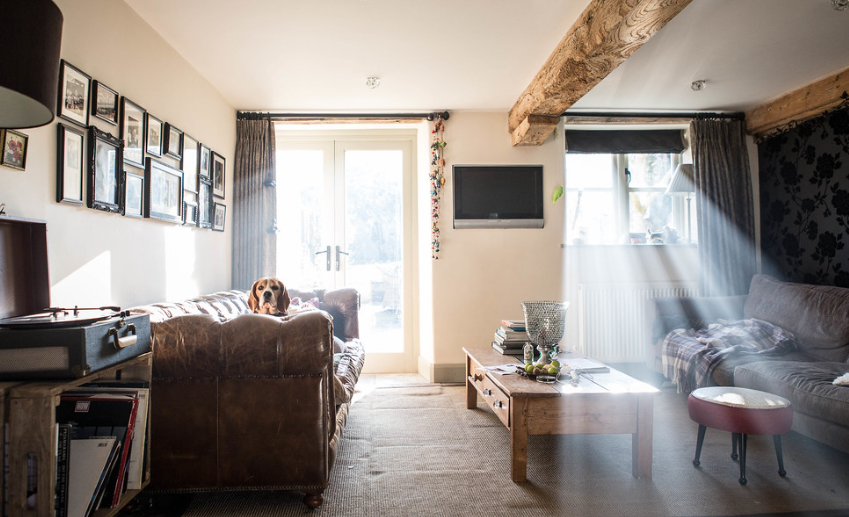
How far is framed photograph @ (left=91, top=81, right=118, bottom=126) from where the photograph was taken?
7.13ft

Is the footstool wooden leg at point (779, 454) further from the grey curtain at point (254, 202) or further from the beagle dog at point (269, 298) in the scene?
the grey curtain at point (254, 202)

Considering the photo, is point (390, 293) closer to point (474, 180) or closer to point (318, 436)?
point (474, 180)

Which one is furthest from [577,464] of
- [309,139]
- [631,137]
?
[309,139]

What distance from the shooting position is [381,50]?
3.12 meters

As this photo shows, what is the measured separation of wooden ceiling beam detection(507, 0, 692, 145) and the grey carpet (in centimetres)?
211

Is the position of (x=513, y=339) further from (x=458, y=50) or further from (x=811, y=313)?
(x=811, y=313)

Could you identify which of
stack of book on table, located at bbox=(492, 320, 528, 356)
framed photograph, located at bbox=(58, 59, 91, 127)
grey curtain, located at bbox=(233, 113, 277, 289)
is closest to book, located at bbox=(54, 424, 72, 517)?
framed photograph, located at bbox=(58, 59, 91, 127)

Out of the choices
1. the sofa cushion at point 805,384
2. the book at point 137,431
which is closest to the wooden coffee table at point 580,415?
the sofa cushion at point 805,384

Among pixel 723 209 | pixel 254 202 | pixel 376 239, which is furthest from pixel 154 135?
pixel 723 209

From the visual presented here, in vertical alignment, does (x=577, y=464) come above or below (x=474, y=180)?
below

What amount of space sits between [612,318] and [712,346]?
1.02 metres

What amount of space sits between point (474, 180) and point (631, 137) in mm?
1647

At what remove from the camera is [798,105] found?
150 inches

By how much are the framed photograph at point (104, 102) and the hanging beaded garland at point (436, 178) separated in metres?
2.47
